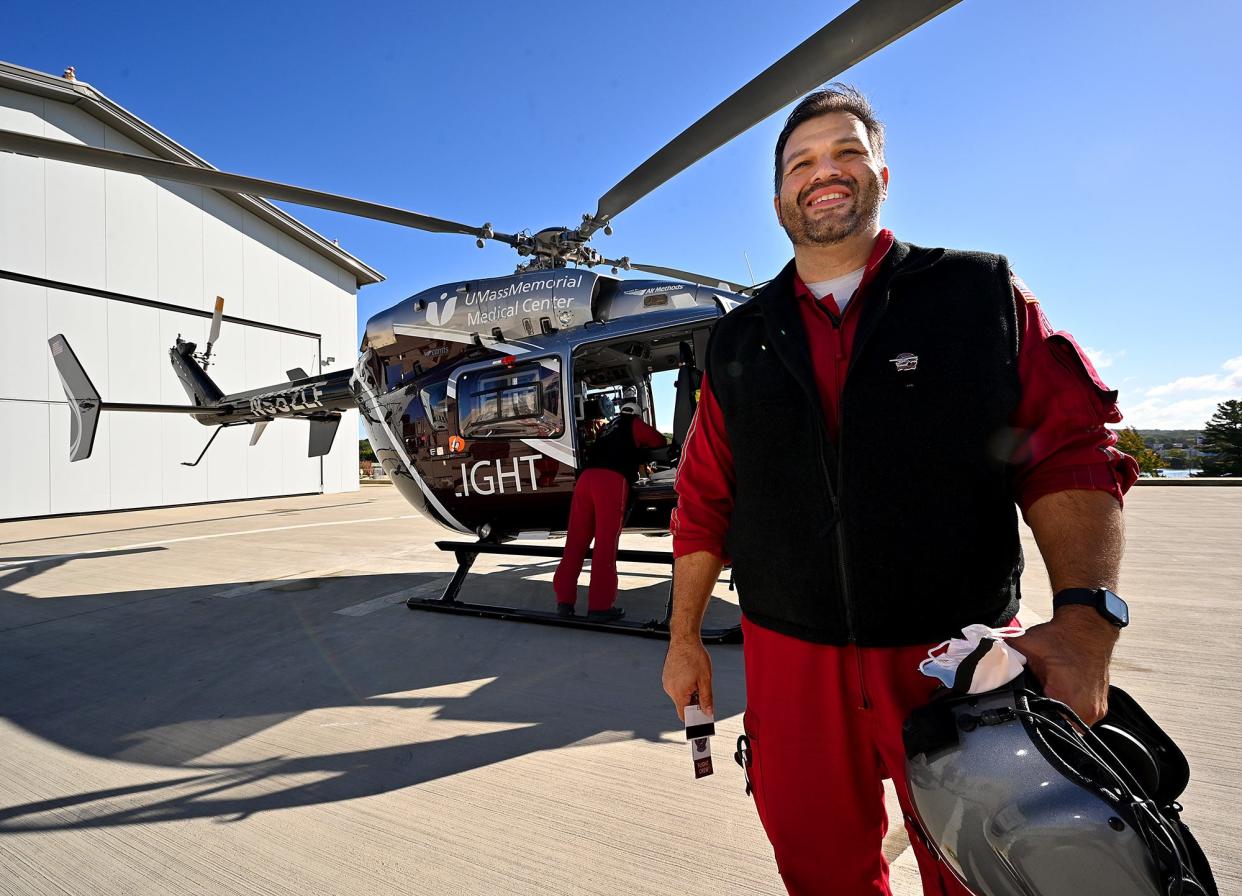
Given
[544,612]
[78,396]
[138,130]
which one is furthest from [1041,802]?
[138,130]

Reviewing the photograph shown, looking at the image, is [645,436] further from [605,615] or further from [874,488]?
[874,488]

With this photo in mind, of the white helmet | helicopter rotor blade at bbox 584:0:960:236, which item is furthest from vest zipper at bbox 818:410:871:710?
helicopter rotor blade at bbox 584:0:960:236

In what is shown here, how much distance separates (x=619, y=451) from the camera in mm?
4590

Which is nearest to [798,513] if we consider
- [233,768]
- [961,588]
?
[961,588]

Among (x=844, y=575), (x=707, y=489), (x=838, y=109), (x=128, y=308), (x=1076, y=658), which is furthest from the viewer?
(x=128, y=308)

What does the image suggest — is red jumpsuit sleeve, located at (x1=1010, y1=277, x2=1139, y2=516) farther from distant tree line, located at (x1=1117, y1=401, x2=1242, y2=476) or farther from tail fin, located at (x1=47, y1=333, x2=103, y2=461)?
distant tree line, located at (x1=1117, y1=401, x2=1242, y2=476)

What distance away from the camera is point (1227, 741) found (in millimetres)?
2533

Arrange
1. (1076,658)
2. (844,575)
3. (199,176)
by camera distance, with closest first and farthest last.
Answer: (1076,658), (844,575), (199,176)

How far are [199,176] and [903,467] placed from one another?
198 inches

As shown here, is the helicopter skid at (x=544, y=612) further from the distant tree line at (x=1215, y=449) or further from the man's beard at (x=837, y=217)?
the distant tree line at (x=1215, y=449)

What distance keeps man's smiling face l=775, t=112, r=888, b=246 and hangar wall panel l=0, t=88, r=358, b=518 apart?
55.8ft

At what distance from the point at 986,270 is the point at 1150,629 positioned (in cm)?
420

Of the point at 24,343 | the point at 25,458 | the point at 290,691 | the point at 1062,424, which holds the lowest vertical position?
the point at 290,691

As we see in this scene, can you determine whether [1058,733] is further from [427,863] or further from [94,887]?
[94,887]
